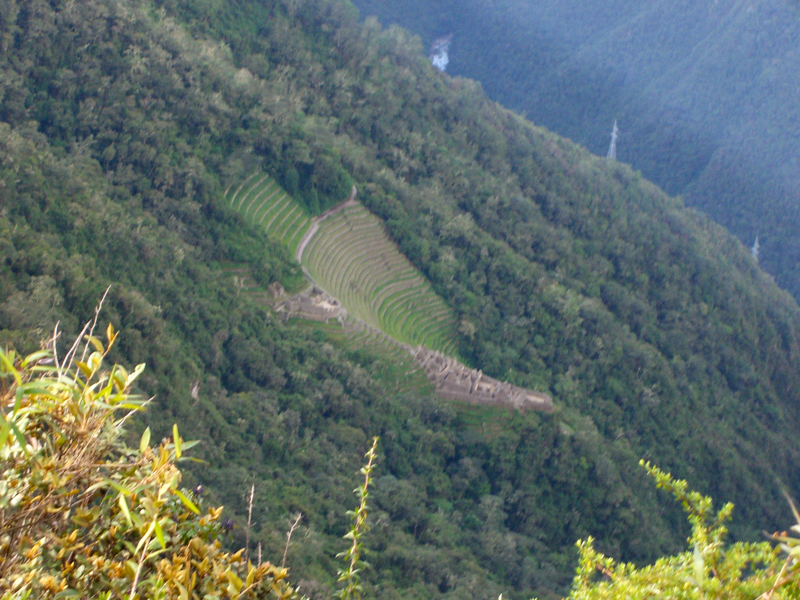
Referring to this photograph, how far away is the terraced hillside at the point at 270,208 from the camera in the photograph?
77.3ft

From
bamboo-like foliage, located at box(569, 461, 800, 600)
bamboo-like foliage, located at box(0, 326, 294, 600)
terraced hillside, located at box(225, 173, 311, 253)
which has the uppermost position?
terraced hillside, located at box(225, 173, 311, 253)

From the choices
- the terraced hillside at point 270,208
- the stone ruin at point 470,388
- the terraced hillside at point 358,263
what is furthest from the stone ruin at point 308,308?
the stone ruin at point 470,388

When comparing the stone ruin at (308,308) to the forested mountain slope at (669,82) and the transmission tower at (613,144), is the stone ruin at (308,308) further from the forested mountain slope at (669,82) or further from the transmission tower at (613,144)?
the transmission tower at (613,144)

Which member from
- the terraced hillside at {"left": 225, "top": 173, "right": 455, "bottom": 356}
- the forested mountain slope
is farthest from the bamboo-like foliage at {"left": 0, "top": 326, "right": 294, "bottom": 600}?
the forested mountain slope

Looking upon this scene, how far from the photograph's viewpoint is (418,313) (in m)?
26.1

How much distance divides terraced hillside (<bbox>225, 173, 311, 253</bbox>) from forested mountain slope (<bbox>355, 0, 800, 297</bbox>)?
170ft

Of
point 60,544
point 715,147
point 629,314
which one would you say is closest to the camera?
point 60,544

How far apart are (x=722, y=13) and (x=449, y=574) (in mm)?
74461

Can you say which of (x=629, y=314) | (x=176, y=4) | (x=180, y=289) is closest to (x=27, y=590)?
(x=180, y=289)

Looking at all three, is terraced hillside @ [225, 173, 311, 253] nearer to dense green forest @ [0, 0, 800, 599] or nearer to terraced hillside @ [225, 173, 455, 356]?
terraced hillside @ [225, 173, 455, 356]

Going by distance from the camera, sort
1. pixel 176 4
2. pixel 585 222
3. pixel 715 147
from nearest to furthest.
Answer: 1. pixel 176 4
2. pixel 585 222
3. pixel 715 147

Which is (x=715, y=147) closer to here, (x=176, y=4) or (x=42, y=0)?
(x=176, y=4)

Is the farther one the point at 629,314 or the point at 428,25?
the point at 428,25

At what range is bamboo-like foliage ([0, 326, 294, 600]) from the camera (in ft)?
8.12
